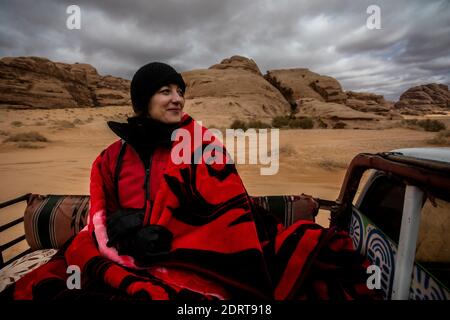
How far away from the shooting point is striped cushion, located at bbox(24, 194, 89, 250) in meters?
2.35

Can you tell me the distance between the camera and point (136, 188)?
1939 mm

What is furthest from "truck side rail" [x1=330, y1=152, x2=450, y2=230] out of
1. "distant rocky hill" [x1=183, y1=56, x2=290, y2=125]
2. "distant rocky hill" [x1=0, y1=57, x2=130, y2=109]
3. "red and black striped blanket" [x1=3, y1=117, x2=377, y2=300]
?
"distant rocky hill" [x1=0, y1=57, x2=130, y2=109]

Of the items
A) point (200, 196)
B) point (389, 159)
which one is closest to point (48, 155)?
point (200, 196)

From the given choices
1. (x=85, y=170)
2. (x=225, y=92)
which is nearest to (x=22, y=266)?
(x=85, y=170)

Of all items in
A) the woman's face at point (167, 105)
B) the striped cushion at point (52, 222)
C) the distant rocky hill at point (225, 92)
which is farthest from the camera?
the distant rocky hill at point (225, 92)

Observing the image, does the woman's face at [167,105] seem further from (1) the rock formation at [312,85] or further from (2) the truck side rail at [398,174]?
(1) the rock formation at [312,85]

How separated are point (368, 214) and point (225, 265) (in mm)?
1082

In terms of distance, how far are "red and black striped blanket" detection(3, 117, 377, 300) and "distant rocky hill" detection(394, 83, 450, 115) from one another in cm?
12307

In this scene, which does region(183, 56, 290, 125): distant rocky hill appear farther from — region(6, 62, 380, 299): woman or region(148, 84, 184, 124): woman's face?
region(6, 62, 380, 299): woman

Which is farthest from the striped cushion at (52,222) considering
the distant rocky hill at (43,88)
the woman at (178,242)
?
the distant rocky hill at (43,88)

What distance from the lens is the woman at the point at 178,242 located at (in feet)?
4.65

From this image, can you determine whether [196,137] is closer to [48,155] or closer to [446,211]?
[446,211]

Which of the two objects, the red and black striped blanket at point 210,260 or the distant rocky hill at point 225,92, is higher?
the distant rocky hill at point 225,92

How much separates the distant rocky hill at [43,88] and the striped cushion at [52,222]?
50.9 meters
